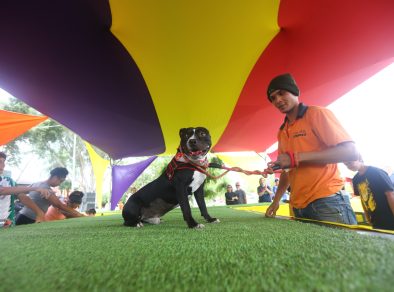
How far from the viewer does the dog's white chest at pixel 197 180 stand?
7.95ft

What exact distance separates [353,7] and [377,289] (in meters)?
3.23

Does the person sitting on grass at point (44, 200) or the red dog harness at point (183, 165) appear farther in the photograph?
the person sitting on grass at point (44, 200)

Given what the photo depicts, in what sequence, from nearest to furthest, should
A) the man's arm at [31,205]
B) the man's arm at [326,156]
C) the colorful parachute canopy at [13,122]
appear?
the man's arm at [326,156]
the man's arm at [31,205]
the colorful parachute canopy at [13,122]

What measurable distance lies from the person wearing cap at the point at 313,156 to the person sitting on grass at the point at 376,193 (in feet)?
1.18

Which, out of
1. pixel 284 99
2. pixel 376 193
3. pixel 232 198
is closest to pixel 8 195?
pixel 284 99

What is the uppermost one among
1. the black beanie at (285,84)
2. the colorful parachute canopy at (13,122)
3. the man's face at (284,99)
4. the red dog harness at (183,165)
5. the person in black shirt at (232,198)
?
the colorful parachute canopy at (13,122)

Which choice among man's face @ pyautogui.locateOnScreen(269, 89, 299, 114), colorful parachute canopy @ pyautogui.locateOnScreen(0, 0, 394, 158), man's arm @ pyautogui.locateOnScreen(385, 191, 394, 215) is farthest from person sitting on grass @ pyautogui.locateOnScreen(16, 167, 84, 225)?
man's arm @ pyautogui.locateOnScreen(385, 191, 394, 215)

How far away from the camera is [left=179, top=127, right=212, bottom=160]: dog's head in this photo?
2.50 meters

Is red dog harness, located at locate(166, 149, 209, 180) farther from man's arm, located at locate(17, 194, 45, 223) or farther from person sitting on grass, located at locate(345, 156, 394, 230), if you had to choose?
man's arm, located at locate(17, 194, 45, 223)

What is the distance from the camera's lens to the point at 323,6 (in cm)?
284

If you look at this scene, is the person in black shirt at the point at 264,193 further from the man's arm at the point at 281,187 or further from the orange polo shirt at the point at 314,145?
the orange polo shirt at the point at 314,145

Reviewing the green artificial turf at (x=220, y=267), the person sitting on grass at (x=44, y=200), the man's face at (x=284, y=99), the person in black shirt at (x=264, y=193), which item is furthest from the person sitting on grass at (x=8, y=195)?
the person in black shirt at (x=264, y=193)

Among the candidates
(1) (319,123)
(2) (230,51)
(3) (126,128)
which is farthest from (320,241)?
(3) (126,128)

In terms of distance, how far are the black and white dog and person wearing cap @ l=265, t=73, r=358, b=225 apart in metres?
0.82
